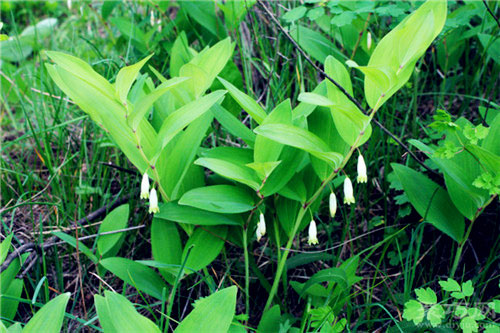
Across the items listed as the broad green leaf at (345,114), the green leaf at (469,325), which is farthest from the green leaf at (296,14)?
the green leaf at (469,325)

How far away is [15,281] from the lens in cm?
167

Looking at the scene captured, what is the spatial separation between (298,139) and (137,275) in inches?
32.4

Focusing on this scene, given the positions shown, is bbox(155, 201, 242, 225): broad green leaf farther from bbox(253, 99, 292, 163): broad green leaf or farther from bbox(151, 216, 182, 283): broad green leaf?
bbox(253, 99, 292, 163): broad green leaf

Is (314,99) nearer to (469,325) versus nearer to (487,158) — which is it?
(487,158)

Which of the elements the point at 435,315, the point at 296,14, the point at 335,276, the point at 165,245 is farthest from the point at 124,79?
the point at 435,315

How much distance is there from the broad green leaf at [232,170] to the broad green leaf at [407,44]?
0.45 meters

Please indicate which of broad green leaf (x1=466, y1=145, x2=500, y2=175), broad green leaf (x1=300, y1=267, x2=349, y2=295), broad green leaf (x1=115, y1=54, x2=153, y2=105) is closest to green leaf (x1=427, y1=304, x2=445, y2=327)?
broad green leaf (x1=300, y1=267, x2=349, y2=295)

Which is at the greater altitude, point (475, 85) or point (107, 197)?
point (475, 85)

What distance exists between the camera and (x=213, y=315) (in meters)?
1.20

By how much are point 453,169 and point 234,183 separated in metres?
0.80

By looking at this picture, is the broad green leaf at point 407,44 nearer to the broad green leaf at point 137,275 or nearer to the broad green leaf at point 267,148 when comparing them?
→ the broad green leaf at point 267,148

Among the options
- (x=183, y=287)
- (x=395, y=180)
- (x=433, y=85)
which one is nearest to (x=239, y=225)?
(x=183, y=287)

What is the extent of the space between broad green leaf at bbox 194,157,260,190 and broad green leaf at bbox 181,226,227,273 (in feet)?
→ 1.02

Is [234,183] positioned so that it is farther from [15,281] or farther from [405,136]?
[405,136]
